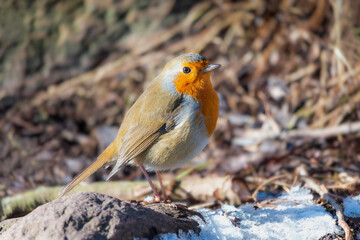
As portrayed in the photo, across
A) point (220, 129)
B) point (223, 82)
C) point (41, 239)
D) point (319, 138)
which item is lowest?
point (319, 138)

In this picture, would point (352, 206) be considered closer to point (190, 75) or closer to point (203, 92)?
point (203, 92)

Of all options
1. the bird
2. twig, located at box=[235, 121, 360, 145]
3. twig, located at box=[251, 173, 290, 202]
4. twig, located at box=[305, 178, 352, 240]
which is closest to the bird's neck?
the bird

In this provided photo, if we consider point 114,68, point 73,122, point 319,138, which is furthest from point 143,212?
point 114,68

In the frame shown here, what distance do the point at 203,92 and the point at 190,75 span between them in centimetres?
18

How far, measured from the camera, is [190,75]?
10.3ft

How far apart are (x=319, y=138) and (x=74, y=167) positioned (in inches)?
105

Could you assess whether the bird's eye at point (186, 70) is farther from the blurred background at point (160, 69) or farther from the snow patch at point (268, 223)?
the blurred background at point (160, 69)

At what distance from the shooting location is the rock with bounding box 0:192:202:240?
1.94m

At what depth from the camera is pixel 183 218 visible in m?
2.41

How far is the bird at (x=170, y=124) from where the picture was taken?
2.94 m

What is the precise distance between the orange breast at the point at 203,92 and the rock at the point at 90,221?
3.22 feet

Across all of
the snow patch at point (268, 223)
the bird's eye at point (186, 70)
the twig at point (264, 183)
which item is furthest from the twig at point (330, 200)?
the bird's eye at point (186, 70)

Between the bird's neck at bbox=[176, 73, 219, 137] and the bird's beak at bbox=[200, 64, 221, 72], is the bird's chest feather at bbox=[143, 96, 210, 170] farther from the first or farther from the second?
the bird's beak at bbox=[200, 64, 221, 72]

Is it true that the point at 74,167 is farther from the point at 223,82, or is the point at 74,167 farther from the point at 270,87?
the point at 270,87
